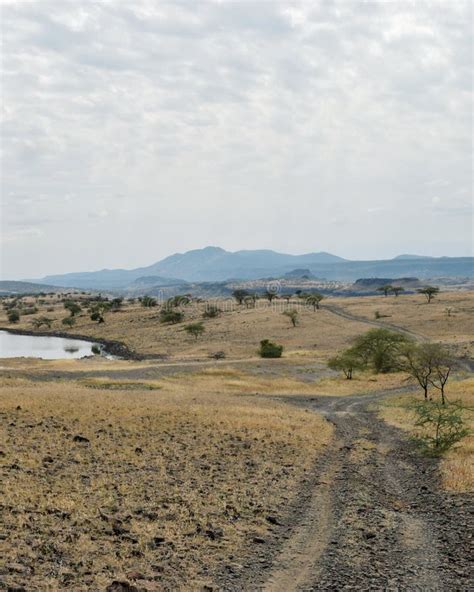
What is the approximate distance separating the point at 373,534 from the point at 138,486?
6753 mm

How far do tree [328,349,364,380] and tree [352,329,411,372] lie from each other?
2.55ft

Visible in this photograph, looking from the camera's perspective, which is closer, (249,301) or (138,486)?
(138,486)

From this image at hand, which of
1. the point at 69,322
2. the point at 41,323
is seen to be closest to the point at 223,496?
the point at 69,322

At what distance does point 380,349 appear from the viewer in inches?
2445

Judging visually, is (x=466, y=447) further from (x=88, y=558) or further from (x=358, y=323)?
(x=358, y=323)

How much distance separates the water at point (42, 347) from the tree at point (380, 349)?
5583cm

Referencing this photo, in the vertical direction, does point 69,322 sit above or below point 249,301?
below

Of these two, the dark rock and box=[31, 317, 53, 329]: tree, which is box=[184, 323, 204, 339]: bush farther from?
the dark rock

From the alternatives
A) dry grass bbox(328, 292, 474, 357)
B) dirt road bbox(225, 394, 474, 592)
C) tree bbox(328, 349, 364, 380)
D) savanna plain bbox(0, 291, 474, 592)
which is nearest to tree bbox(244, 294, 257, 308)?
dry grass bbox(328, 292, 474, 357)

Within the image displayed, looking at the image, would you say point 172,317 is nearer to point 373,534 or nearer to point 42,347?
point 42,347

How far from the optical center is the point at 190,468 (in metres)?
18.5

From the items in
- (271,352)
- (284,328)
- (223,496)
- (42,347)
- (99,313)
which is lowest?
(42,347)

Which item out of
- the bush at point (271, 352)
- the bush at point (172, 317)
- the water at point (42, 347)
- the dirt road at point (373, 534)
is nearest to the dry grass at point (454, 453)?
the dirt road at point (373, 534)

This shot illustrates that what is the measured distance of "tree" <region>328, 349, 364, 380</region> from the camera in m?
59.8
